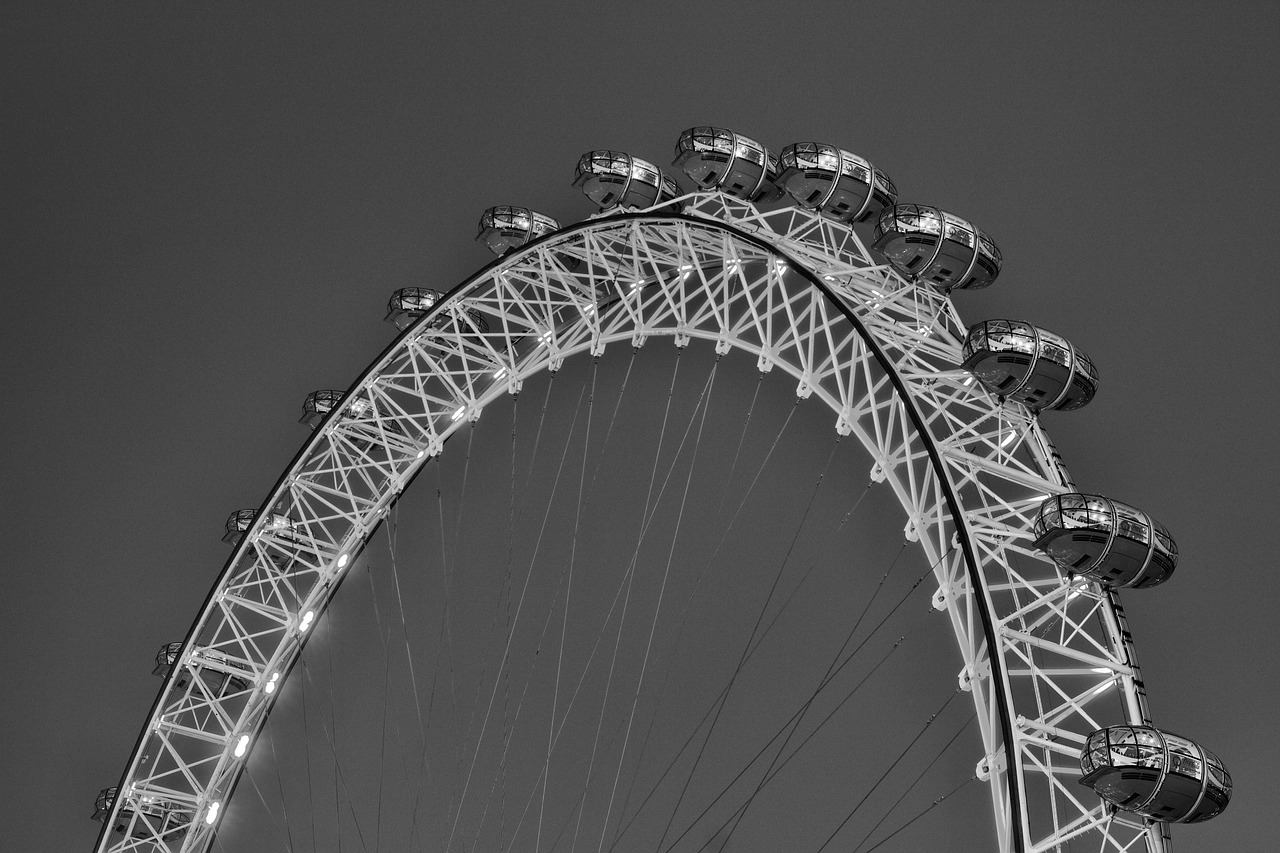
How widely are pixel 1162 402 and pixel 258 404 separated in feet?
45.0

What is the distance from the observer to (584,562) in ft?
60.0

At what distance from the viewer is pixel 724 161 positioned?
526 inches

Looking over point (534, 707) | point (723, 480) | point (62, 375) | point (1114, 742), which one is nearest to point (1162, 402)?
point (723, 480)

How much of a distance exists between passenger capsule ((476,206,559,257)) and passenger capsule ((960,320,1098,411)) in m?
6.53

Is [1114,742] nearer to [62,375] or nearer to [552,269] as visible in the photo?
[552,269]

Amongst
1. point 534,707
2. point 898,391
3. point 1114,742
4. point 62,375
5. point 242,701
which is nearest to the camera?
point 1114,742

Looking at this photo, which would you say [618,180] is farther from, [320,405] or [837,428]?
[320,405]

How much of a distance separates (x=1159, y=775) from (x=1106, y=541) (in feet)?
5.97

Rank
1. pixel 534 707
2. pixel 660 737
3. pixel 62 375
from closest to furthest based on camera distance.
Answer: pixel 660 737
pixel 534 707
pixel 62 375

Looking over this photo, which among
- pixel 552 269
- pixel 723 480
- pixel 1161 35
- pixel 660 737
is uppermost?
pixel 1161 35

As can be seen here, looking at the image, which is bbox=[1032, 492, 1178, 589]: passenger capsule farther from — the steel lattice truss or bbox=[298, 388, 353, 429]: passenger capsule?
bbox=[298, 388, 353, 429]: passenger capsule

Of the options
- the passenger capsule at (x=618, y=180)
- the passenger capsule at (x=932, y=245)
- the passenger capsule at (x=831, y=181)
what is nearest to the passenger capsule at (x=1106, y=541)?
the passenger capsule at (x=932, y=245)

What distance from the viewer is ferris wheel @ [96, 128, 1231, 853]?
33.1ft

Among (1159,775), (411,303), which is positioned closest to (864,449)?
(411,303)
